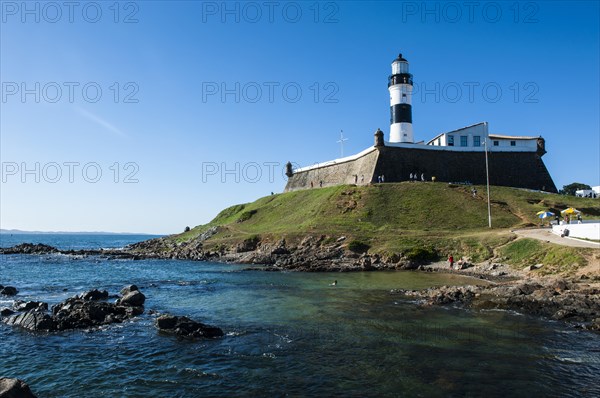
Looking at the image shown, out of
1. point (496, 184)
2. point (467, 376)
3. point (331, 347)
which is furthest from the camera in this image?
point (496, 184)

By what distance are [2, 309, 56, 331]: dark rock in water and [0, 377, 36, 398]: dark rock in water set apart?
1005 centimetres

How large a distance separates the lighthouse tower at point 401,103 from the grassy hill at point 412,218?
14.0 metres

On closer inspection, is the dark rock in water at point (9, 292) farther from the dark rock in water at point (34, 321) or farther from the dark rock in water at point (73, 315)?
the dark rock in water at point (34, 321)

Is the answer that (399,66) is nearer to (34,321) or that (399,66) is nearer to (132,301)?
(132,301)

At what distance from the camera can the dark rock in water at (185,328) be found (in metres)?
19.2

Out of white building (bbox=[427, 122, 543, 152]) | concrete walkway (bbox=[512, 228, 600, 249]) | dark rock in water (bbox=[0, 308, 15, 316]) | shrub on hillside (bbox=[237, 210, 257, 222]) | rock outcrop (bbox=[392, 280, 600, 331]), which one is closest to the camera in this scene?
rock outcrop (bbox=[392, 280, 600, 331])

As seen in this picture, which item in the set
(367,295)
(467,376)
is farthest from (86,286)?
(467,376)

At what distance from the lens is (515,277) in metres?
33.8

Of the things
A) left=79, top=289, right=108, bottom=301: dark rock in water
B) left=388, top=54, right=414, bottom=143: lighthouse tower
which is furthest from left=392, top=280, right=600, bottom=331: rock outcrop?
left=388, top=54, right=414, bottom=143: lighthouse tower

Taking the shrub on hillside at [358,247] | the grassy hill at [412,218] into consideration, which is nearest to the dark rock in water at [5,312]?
the shrub on hillside at [358,247]

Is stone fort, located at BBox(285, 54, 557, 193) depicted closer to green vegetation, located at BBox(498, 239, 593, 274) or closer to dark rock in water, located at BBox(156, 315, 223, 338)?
green vegetation, located at BBox(498, 239, 593, 274)

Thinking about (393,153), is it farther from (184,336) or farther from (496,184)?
(184,336)

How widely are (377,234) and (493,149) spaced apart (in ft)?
121

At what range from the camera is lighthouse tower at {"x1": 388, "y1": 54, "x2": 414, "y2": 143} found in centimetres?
7750
